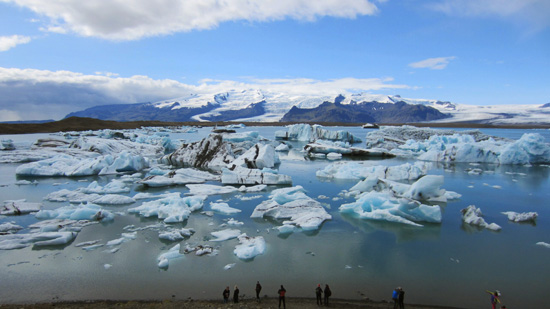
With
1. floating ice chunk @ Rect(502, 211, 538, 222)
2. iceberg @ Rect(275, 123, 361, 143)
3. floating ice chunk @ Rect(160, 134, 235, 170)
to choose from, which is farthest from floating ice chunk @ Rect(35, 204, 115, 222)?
iceberg @ Rect(275, 123, 361, 143)

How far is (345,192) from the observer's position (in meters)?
13.1

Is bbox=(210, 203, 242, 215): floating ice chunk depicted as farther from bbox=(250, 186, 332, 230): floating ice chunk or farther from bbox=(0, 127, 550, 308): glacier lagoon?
bbox=(250, 186, 332, 230): floating ice chunk

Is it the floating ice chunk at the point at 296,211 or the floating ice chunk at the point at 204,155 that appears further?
the floating ice chunk at the point at 204,155

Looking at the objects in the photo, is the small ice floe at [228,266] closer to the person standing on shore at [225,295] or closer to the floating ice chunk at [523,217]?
the person standing on shore at [225,295]

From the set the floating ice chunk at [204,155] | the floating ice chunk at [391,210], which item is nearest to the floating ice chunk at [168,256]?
the floating ice chunk at [391,210]

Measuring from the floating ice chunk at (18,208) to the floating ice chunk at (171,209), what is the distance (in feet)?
10.7

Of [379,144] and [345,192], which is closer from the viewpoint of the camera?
[345,192]

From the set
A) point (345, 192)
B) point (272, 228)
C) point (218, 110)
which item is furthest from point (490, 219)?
point (218, 110)

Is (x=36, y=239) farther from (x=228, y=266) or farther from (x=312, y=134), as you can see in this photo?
(x=312, y=134)

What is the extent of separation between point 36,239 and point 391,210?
9864 mm

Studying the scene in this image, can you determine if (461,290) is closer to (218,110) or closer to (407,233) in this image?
(407,233)

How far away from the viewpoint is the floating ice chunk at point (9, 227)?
28.0 ft

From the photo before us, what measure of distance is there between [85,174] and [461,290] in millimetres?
17804

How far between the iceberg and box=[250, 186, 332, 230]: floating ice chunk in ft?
95.0
